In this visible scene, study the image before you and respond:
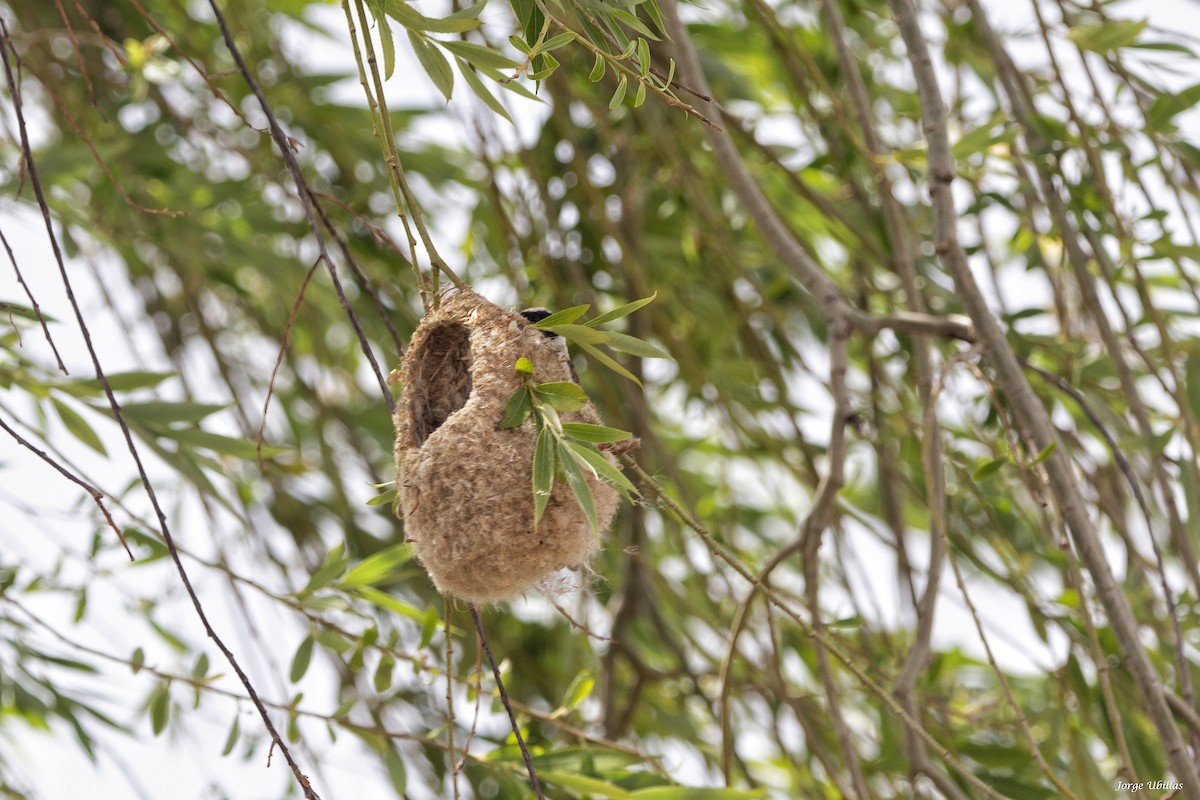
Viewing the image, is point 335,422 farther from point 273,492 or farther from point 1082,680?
point 1082,680

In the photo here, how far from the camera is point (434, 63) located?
0.80 m

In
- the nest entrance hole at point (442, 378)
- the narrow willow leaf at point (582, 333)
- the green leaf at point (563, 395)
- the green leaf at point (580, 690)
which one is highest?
the nest entrance hole at point (442, 378)

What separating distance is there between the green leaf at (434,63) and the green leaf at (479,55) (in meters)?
0.01

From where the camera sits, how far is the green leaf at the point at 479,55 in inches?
31.0

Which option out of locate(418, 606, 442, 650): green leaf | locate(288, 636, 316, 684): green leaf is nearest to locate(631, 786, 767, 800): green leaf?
locate(418, 606, 442, 650): green leaf

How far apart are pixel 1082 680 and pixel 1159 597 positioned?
44 centimetres

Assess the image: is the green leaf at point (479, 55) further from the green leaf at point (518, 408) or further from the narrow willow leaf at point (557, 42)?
the green leaf at point (518, 408)

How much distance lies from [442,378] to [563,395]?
0.24 meters

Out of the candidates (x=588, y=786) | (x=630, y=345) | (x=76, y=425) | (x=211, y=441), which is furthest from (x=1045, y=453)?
(x=76, y=425)

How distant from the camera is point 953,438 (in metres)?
1.62

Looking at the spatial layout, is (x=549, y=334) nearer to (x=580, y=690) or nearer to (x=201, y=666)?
(x=580, y=690)

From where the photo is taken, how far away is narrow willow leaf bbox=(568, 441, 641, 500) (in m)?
0.69

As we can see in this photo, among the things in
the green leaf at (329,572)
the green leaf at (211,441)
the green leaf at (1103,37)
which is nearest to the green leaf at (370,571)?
the green leaf at (329,572)

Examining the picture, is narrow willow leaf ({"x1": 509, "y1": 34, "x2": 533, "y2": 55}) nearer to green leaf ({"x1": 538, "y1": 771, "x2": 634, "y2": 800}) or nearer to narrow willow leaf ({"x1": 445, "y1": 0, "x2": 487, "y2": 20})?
narrow willow leaf ({"x1": 445, "y1": 0, "x2": 487, "y2": 20})
